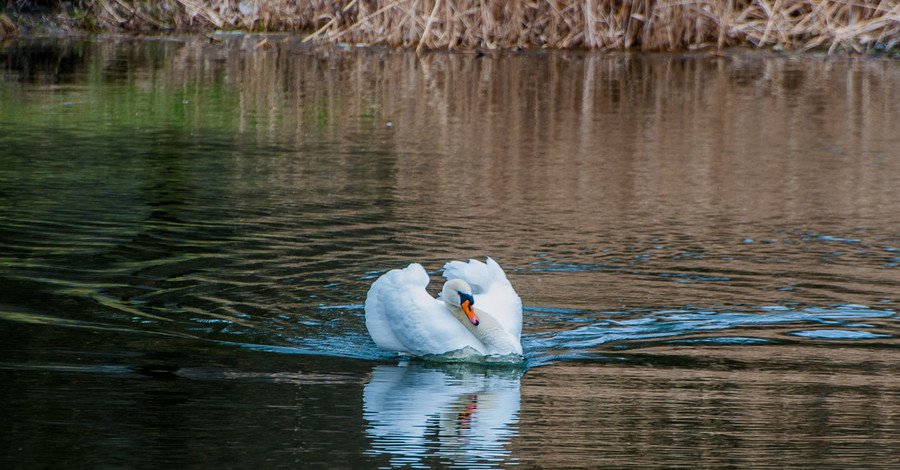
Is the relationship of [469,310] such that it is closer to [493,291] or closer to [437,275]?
[493,291]

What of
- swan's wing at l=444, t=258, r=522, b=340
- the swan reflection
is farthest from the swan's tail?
the swan reflection

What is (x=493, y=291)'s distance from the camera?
252 inches

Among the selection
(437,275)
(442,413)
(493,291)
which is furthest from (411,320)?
(437,275)

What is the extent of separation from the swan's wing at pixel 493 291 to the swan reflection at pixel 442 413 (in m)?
0.29

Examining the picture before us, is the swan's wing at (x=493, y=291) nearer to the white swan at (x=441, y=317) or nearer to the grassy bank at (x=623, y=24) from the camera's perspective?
the white swan at (x=441, y=317)

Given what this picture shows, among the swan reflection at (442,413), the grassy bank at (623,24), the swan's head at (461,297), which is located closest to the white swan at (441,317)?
the swan's head at (461,297)

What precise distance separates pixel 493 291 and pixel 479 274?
0.13 meters

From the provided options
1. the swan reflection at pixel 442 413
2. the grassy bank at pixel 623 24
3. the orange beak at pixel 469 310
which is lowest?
the swan reflection at pixel 442 413

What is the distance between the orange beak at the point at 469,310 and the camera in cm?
598

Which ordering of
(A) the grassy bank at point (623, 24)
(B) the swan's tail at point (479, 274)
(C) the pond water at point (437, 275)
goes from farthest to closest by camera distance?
(A) the grassy bank at point (623, 24), (B) the swan's tail at point (479, 274), (C) the pond water at point (437, 275)

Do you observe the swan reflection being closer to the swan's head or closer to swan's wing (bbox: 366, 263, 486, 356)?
swan's wing (bbox: 366, 263, 486, 356)

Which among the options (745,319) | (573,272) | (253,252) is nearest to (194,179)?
(253,252)

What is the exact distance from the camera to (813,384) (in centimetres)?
561

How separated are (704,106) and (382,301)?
1022cm
